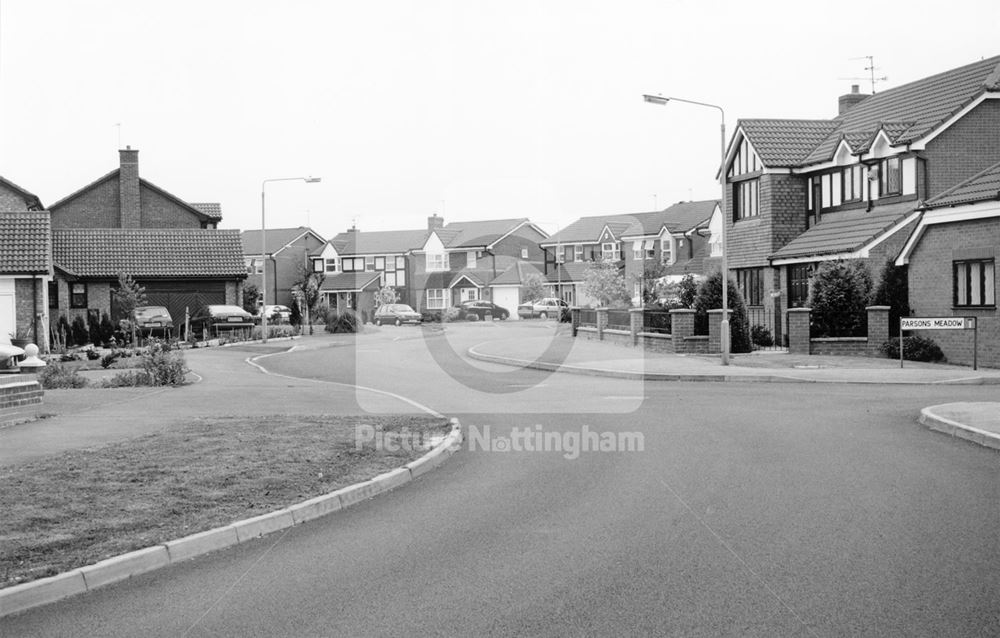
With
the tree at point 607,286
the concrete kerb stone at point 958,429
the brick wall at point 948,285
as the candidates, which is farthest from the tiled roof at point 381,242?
the concrete kerb stone at point 958,429

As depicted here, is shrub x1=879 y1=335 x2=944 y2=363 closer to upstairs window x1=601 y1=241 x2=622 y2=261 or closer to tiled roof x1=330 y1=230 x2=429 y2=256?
upstairs window x1=601 y1=241 x2=622 y2=261

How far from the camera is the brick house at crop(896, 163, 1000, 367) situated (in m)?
25.8

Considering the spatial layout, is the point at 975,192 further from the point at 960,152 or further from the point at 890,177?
the point at 890,177

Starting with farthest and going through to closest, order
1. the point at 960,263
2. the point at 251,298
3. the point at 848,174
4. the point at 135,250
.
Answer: the point at 251,298
the point at 135,250
the point at 848,174
the point at 960,263

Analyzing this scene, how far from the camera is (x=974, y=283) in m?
26.7

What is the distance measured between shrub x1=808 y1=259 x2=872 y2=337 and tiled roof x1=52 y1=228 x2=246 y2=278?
33816 mm

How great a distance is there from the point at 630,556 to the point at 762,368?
771 inches

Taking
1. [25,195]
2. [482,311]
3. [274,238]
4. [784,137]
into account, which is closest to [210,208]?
[25,195]

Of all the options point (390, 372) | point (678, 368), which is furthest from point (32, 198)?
point (678, 368)

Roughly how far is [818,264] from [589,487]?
84.8 feet

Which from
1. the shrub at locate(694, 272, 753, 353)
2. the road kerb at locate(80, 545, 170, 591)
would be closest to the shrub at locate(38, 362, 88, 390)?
the road kerb at locate(80, 545, 170, 591)

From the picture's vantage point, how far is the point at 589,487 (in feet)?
35.0

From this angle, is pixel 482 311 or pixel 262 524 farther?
pixel 482 311

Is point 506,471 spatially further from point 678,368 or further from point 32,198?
point 32,198
